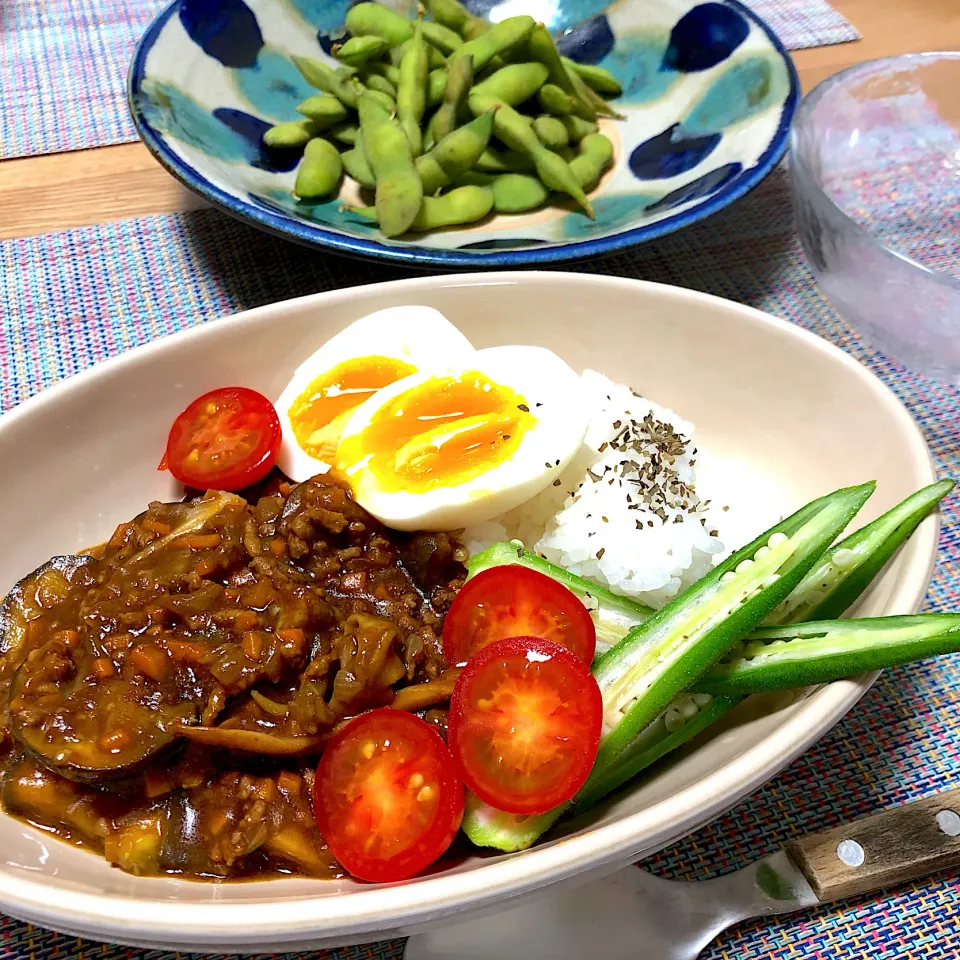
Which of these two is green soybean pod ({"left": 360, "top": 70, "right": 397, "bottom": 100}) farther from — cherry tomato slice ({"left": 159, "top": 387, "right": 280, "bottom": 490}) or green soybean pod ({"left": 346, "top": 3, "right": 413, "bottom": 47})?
cherry tomato slice ({"left": 159, "top": 387, "right": 280, "bottom": 490})

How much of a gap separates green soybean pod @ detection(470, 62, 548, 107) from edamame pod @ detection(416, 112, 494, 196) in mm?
206

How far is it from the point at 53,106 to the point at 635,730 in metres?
3.18

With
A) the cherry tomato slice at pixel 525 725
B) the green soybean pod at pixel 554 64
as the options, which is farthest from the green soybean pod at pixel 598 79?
the cherry tomato slice at pixel 525 725

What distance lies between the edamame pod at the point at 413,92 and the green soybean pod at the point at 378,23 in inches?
5.7

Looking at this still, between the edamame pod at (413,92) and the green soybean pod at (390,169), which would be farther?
the edamame pod at (413,92)

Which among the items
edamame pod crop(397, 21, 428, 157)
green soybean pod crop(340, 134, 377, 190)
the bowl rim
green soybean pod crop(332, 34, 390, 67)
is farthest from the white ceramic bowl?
green soybean pod crop(332, 34, 390, 67)

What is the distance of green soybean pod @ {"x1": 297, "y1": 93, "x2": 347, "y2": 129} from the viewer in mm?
2709

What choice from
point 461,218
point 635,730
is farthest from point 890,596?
point 461,218

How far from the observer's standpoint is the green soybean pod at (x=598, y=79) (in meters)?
3.00

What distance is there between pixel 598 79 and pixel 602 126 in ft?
0.65

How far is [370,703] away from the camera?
134 centimetres

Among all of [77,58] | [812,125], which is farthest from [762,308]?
[77,58]

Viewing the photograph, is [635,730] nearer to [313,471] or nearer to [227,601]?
[227,601]

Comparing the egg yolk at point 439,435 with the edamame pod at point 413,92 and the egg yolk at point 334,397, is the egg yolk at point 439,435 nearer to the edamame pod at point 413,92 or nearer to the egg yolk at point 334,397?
the egg yolk at point 334,397
